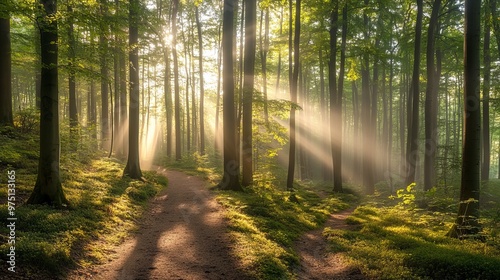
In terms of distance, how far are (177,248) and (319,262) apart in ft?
11.0

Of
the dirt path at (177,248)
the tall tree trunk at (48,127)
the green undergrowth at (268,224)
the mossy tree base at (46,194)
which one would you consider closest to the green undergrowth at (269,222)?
the green undergrowth at (268,224)

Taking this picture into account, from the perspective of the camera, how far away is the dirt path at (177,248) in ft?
18.7

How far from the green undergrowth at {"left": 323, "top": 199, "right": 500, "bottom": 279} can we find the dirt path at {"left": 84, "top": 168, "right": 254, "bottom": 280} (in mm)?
2966

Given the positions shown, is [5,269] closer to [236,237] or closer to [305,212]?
[236,237]

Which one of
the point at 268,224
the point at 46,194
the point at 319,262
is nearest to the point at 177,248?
the point at 268,224

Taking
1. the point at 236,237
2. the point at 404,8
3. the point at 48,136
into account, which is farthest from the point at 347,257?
the point at 404,8

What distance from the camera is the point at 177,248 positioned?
23.1ft

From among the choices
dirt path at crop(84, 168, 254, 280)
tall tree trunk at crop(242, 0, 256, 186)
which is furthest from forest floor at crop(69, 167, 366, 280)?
tall tree trunk at crop(242, 0, 256, 186)

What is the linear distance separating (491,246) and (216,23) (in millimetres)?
25229

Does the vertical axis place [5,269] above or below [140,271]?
above

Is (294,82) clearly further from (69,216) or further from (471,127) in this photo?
(69,216)

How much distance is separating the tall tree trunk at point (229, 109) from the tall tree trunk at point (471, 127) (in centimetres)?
843

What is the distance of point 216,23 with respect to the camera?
2695 cm

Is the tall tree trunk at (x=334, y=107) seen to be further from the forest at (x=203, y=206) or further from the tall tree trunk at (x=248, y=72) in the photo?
the tall tree trunk at (x=248, y=72)
